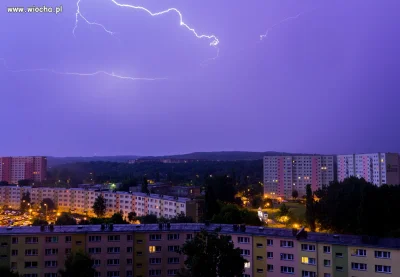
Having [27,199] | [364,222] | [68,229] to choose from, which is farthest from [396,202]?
[27,199]

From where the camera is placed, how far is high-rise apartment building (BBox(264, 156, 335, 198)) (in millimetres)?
52219

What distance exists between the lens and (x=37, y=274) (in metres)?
12.3

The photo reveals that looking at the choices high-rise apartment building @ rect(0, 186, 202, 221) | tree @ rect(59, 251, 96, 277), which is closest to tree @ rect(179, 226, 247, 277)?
tree @ rect(59, 251, 96, 277)

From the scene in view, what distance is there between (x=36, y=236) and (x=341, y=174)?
48.1 meters

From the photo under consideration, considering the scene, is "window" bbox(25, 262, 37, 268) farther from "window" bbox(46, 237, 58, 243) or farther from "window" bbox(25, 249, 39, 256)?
"window" bbox(46, 237, 58, 243)

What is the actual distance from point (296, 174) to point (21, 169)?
4748cm

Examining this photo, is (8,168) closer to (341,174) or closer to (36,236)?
(341,174)

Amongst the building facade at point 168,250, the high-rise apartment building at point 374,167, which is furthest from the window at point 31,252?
the high-rise apartment building at point 374,167

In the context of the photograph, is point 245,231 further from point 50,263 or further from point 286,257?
point 50,263

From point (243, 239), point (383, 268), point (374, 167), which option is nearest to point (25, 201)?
point (243, 239)

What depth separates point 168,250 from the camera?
1314 centimetres

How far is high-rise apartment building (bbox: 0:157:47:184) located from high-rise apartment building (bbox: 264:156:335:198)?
133ft

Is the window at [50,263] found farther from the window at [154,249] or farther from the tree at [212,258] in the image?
the tree at [212,258]

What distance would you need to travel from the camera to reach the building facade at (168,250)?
1089cm
